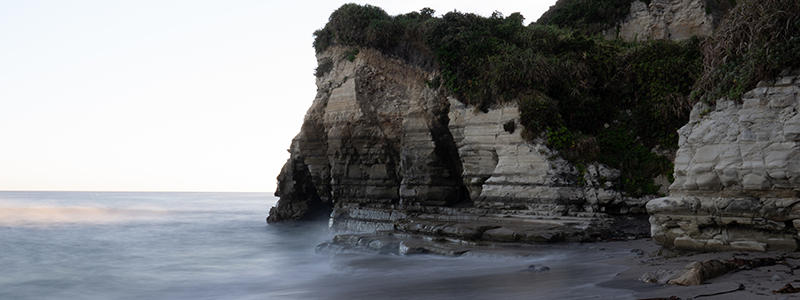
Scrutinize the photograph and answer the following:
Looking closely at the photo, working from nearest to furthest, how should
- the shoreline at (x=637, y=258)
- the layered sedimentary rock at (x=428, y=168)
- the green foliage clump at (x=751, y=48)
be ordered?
the shoreline at (x=637, y=258) → the green foliage clump at (x=751, y=48) → the layered sedimentary rock at (x=428, y=168)

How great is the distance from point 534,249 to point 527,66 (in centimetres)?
538

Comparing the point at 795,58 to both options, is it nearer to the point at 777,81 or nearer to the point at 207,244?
the point at 777,81

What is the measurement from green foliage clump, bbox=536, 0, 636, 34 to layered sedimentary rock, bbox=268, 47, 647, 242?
22.5 ft

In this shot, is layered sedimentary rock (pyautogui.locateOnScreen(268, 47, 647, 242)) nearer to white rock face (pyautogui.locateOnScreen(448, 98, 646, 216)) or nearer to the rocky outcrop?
white rock face (pyautogui.locateOnScreen(448, 98, 646, 216))

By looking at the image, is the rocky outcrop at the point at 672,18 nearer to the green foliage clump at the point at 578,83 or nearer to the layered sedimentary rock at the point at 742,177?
the green foliage clump at the point at 578,83

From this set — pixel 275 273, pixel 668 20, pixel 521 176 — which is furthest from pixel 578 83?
pixel 275 273

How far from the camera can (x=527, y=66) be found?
1315 centimetres

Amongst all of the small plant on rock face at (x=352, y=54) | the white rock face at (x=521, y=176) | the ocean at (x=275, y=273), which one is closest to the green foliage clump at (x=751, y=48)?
the ocean at (x=275, y=273)

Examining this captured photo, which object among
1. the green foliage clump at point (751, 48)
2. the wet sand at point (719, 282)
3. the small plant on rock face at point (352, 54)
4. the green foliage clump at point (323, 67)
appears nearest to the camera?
the wet sand at point (719, 282)

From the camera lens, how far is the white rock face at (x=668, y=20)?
691 inches

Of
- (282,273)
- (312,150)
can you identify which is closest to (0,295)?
(282,273)

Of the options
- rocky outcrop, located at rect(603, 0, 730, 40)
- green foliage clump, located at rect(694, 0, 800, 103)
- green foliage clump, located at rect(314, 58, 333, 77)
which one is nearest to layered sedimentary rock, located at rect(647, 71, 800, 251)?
green foliage clump, located at rect(694, 0, 800, 103)

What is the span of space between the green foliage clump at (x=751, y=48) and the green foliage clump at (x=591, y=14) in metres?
11.7

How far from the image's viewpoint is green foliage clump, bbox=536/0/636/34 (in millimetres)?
18875
